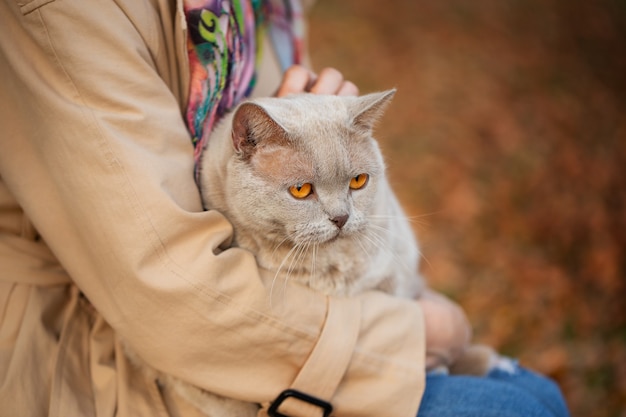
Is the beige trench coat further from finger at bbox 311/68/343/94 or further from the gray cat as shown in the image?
finger at bbox 311/68/343/94

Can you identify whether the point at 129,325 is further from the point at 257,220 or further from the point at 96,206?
the point at 257,220

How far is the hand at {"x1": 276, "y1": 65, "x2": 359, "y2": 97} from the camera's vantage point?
156cm

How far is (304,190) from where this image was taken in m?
1.35

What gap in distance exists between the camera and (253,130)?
1.31 meters

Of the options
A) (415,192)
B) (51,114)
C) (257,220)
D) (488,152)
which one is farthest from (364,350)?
(488,152)

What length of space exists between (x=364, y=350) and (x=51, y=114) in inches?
34.2

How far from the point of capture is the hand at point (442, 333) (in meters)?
1.54

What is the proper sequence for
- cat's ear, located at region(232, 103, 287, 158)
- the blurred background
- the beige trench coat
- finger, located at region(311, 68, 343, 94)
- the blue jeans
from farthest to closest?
the blurred background, finger, located at region(311, 68, 343, 94), the blue jeans, cat's ear, located at region(232, 103, 287, 158), the beige trench coat

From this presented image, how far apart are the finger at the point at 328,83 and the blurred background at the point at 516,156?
90cm

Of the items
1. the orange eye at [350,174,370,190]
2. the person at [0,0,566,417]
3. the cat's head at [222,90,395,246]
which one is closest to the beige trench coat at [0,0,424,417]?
the person at [0,0,566,417]

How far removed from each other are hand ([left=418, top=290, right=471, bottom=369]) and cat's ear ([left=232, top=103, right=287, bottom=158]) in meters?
0.67

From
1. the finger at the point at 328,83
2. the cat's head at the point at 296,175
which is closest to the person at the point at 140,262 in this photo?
the cat's head at the point at 296,175

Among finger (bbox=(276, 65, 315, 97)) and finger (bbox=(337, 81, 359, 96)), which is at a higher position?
finger (bbox=(276, 65, 315, 97))

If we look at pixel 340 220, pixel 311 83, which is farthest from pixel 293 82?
pixel 340 220
